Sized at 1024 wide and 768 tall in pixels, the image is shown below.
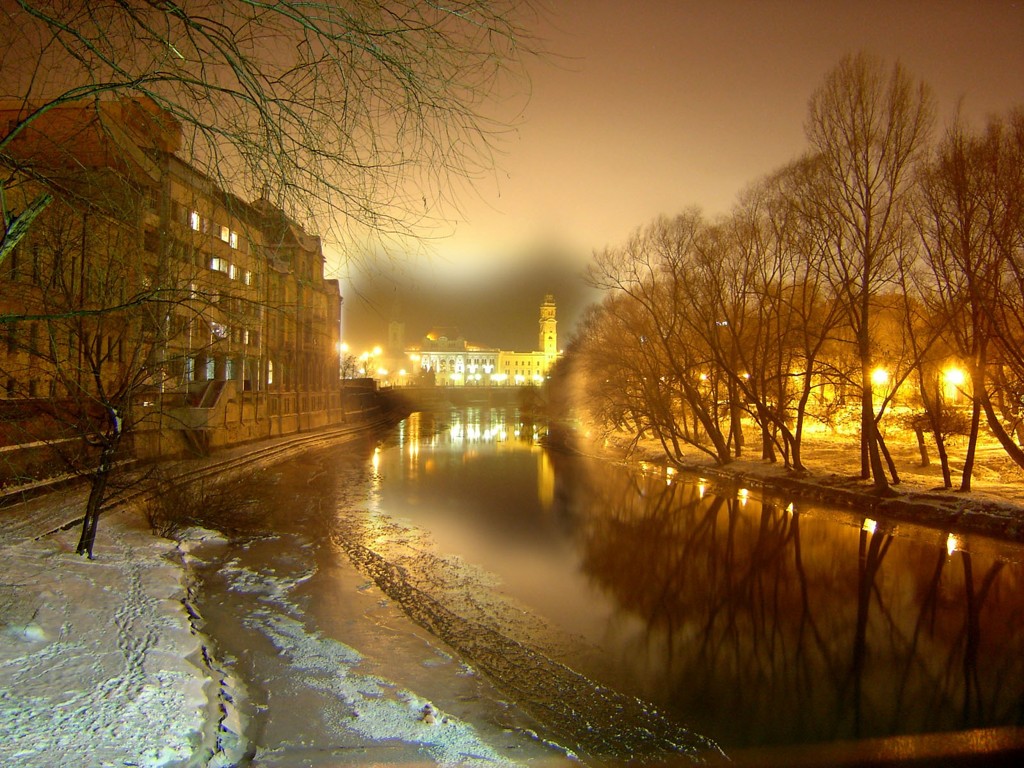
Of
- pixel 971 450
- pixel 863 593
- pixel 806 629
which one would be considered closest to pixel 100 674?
pixel 806 629

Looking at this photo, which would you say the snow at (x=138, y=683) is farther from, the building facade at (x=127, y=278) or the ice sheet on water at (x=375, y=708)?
the building facade at (x=127, y=278)

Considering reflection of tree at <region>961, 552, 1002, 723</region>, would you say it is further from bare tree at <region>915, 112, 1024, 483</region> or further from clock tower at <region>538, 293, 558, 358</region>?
clock tower at <region>538, 293, 558, 358</region>

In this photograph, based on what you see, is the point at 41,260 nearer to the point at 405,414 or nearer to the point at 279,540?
the point at 279,540

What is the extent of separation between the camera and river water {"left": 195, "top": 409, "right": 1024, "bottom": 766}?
602 cm

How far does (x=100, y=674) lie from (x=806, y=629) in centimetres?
844

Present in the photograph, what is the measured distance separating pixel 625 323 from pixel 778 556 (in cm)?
1758

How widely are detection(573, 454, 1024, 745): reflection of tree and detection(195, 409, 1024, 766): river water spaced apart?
0.12ft

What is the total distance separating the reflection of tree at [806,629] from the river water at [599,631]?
38 millimetres

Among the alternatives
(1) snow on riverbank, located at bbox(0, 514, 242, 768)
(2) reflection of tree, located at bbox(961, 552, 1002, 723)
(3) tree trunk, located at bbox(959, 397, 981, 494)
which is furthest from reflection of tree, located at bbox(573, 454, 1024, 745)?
(3) tree trunk, located at bbox(959, 397, 981, 494)

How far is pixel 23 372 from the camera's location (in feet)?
51.6

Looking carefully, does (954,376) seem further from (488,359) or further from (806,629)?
(488,359)

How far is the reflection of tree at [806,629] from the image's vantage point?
21.5 ft

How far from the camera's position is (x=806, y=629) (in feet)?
A: 29.5

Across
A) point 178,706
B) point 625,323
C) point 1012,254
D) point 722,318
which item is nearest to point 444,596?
point 178,706
